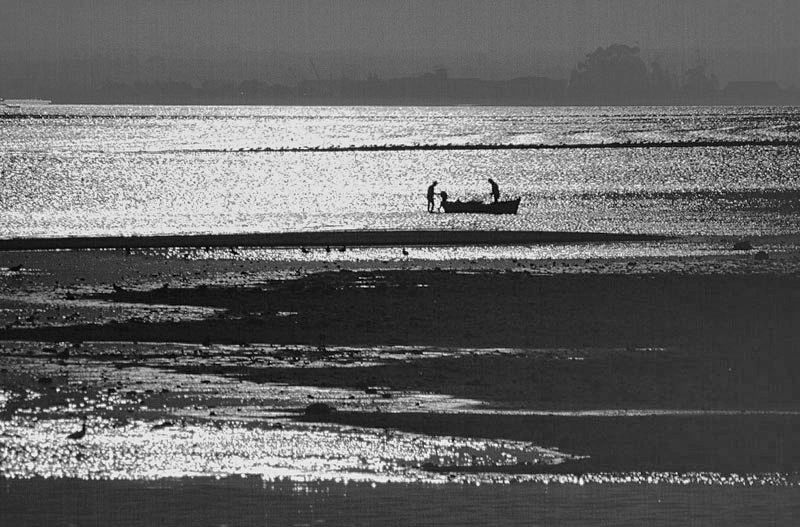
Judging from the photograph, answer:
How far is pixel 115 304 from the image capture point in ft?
94.6

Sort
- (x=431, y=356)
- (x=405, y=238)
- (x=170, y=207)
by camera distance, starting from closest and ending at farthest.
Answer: (x=431, y=356) → (x=405, y=238) → (x=170, y=207)

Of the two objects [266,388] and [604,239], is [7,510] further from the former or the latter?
A: [604,239]

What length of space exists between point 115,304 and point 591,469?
1630 cm

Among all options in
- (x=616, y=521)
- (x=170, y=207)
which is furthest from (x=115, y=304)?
(x=170, y=207)

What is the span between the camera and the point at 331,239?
147 feet

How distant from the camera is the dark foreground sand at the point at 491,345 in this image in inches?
641

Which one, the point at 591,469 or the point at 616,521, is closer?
the point at 616,521

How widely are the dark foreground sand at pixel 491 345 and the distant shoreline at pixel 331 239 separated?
579cm

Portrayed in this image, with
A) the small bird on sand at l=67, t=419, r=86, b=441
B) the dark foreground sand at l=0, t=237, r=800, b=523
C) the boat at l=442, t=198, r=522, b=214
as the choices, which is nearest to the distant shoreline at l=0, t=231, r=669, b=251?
the dark foreground sand at l=0, t=237, r=800, b=523

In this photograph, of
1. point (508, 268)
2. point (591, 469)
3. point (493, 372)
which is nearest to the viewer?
point (591, 469)

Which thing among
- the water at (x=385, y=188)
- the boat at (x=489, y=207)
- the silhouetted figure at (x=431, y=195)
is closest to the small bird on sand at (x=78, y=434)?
the water at (x=385, y=188)

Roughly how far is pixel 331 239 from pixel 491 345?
864 inches

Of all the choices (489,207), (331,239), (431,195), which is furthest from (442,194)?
(331,239)

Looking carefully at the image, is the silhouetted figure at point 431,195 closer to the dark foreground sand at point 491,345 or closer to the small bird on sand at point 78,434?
the dark foreground sand at point 491,345
